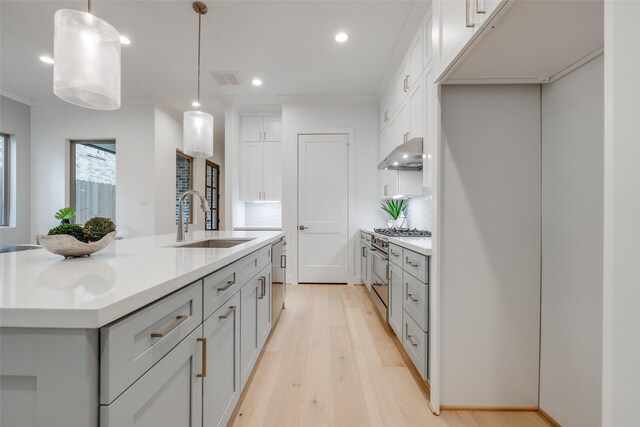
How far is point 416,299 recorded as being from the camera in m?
1.76

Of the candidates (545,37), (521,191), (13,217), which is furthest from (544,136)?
(13,217)

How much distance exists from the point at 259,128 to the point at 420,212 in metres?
2.91

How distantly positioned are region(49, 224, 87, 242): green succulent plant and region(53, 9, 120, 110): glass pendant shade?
630 mm

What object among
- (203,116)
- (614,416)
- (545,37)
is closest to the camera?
(614,416)

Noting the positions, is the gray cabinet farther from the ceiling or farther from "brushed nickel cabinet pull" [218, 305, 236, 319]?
the ceiling

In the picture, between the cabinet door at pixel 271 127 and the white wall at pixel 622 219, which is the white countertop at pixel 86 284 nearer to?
the white wall at pixel 622 219

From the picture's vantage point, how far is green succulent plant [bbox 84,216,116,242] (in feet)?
3.55

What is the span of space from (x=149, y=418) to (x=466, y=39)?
5.51ft

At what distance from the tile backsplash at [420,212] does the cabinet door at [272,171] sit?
6.92ft

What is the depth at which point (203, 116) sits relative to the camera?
94.1 inches

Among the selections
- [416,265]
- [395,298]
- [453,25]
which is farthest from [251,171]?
[453,25]

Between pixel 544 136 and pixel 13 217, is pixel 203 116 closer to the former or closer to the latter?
pixel 544 136

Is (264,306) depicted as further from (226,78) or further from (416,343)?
(226,78)

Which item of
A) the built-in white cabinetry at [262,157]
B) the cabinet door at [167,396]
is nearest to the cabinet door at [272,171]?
the built-in white cabinetry at [262,157]
